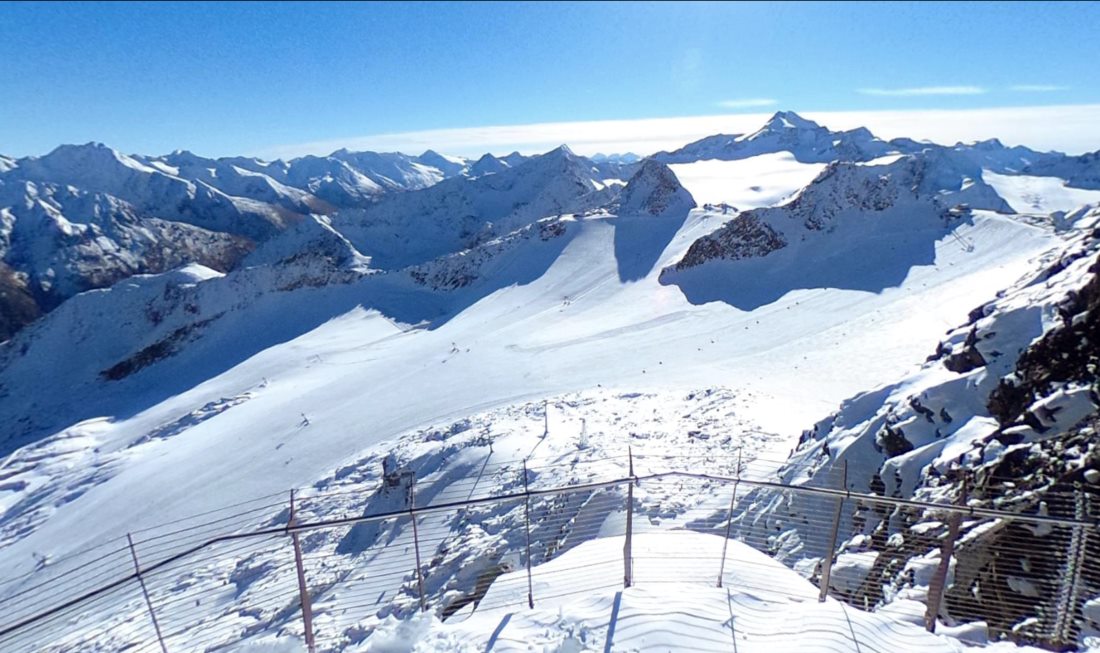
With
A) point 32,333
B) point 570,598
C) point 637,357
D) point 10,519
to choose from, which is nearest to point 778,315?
point 637,357

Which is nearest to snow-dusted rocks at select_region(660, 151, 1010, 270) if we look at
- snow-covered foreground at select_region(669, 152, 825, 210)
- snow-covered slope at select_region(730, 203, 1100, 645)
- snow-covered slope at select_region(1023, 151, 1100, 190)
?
snow-covered foreground at select_region(669, 152, 825, 210)

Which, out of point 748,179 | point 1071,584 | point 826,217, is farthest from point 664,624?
point 748,179

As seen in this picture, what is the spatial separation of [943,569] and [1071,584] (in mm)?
1403

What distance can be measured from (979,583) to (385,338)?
4056 cm

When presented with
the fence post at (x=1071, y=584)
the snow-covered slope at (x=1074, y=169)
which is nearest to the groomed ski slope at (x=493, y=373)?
the fence post at (x=1071, y=584)

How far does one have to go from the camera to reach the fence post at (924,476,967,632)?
593 centimetres

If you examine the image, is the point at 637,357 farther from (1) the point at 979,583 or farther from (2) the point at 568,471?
(1) the point at 979,583

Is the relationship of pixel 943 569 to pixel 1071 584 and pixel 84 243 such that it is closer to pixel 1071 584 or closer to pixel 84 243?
pixel 1071 584

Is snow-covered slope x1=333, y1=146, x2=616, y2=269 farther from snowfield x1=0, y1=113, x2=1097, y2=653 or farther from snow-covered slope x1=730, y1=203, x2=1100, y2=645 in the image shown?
snow-covered slope x1=730, y1=203, x2=1100, y2=645

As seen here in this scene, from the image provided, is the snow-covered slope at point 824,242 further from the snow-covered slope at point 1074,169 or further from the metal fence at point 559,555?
the snow-covered slope at point 1074,169

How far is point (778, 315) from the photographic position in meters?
30.4

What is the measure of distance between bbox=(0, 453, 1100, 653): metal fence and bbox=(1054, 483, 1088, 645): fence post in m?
0.02

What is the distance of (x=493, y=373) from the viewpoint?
29391mm

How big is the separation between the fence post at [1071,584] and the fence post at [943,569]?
110 centimetres
